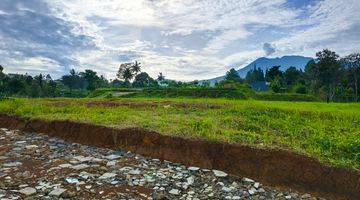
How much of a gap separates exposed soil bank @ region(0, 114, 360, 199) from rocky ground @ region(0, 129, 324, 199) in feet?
0.81

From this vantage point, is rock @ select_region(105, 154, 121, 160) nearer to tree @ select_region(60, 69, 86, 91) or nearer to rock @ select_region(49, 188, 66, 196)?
rock @ select_region(49, 188, 66, 196)

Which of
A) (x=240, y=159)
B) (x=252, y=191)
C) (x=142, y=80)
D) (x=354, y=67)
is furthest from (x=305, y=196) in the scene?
(x=142, y=80)

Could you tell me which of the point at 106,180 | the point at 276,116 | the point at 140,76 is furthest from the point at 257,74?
the point at 106,180

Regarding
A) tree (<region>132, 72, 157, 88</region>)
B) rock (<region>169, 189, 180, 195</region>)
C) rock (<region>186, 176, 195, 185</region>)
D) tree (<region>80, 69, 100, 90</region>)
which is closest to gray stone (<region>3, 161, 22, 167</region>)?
rock (<region>169, 189, 180, 195</region>)

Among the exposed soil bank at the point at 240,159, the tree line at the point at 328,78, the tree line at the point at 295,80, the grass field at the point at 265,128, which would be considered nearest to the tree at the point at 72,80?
the tree line at the point at 295,80

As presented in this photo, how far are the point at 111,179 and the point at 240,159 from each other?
2716 millimetres

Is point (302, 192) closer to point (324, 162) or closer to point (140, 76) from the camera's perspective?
point (324, 162)

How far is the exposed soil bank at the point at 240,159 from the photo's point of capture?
22.4 ft

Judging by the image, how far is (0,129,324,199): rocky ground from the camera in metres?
6.52

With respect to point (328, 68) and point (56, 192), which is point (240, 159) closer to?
point (56, 192)

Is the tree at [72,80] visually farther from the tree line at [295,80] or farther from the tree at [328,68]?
the tree at [328,68]

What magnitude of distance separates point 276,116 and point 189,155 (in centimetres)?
485

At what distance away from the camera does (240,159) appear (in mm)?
7719

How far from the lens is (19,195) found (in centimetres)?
637
